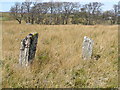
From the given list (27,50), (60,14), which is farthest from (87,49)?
(60,14)

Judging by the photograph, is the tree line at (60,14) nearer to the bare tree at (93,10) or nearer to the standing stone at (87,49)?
the bare tree at (93,10)

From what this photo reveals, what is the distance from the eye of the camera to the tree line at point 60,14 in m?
47.5

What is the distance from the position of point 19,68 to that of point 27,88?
831 millimetres

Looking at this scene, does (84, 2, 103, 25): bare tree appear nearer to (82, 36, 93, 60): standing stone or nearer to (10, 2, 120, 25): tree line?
(10, 2, 120, 25): tree line

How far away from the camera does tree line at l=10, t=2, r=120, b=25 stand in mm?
47469

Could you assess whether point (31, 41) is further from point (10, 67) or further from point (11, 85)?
point (11, 85)

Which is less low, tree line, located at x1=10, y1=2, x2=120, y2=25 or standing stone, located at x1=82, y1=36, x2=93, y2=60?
tree line, located at x1=10, y1=2, x2=120, y2=25

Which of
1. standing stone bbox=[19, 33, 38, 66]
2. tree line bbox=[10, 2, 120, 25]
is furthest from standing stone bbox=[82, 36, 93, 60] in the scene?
tree line bbox=[10, 2, 120, 25]

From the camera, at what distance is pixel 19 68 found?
3855 millimetres

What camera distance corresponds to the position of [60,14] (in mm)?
50875

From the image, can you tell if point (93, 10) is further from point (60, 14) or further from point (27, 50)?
point (27, 50)

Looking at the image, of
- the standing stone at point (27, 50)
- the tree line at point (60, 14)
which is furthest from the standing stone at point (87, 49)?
the tree line at point (60, 14)

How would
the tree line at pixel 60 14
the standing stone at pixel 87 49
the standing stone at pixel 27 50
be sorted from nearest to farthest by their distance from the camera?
the standing stone at pixel 27 50, the standing stone at pixel 87 49, the tree line at pixel 60 14

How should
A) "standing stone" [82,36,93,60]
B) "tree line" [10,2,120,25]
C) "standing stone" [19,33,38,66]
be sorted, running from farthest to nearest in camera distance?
"tree line" [10,2,120,25]
"standing stone" [82,36,93,60]
"standing stone" [19,33,38,66]
